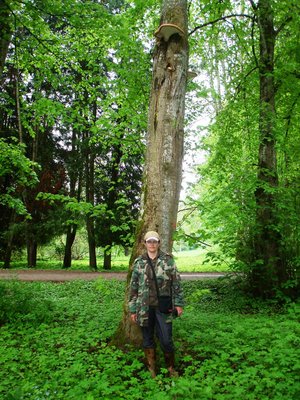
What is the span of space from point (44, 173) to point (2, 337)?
47.4 feet

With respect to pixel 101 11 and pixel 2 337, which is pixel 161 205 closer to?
pixel 2 337

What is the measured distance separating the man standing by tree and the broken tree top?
10.4ft

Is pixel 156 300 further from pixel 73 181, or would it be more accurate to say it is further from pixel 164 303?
pixel 73 181

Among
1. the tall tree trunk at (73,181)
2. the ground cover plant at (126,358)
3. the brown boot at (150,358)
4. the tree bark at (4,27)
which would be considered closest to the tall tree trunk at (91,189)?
the tall tree trunk at (73,181)

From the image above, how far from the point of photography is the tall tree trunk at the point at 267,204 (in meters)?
9.37

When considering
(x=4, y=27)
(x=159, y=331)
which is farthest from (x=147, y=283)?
(x=4, y=27)

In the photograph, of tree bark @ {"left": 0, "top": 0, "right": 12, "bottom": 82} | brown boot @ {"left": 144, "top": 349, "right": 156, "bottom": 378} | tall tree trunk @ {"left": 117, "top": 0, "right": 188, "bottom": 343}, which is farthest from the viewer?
tree bark @ {"left": 0, "top": 0, "right": 12, "bottom": 82}

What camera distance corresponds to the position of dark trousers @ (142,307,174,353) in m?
4.74

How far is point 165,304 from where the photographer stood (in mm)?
4832

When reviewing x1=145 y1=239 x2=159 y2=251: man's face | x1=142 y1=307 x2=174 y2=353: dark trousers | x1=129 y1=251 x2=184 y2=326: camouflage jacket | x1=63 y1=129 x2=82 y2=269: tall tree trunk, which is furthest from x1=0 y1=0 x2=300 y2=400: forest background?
x1=63 y1=129 x2=82 y2=269: tall tree trunk

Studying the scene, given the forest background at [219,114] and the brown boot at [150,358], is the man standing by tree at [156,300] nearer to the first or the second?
the brown boot at [150,358]

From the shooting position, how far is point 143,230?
5477 mm

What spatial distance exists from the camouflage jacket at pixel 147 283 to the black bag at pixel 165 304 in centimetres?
6

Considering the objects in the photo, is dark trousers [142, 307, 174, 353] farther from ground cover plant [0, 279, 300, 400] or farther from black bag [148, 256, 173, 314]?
ground cover plant [0, 279, 300, 400]
